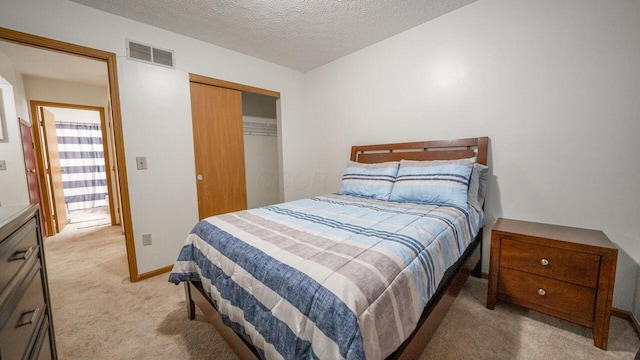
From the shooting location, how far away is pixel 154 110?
7.53ft

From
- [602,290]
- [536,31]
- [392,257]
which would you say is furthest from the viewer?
[536,31]

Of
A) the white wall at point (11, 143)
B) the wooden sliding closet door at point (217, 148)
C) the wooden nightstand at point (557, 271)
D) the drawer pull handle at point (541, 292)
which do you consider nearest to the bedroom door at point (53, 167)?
the white wall at point (11, 143)

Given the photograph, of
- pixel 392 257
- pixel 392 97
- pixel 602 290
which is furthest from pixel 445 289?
pixel 392 97

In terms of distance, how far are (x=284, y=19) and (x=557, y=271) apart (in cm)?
292

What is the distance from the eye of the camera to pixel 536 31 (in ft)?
5.80

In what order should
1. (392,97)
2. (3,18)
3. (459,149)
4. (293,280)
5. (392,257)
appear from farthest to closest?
(392,97)
(459,149)
(3,18)
(392,257)
(293,280)

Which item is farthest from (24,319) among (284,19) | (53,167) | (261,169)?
(53,167)

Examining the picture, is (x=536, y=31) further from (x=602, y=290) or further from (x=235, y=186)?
(x=235, y=186)

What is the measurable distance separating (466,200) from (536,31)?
→ 1.41m

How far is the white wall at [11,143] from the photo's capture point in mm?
2424

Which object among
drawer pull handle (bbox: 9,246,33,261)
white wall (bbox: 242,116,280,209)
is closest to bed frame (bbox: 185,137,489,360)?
drawer pull handle (bbox: 9,246,33,261)

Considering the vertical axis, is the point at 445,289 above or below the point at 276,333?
below

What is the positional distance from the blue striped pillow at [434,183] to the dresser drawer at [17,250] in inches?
87.2

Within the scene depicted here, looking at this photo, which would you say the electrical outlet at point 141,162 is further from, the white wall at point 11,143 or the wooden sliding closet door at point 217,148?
the white wall at point 11,143
